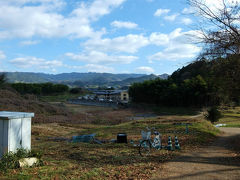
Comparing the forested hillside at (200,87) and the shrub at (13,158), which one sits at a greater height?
the forested hillside at (200,87)

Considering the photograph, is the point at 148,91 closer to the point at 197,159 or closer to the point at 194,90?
the point at 194,90

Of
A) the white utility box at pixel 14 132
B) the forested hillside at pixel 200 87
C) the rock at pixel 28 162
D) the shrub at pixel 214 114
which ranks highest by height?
the forested hillside at pixel 200 87

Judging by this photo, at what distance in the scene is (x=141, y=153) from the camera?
806 centimetres

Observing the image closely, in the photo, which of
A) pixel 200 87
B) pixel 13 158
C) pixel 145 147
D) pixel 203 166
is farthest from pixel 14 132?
pixel 200 87

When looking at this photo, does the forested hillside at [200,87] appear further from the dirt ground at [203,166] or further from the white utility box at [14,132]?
the white utility box at [14,132]

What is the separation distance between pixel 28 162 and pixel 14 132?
923mm

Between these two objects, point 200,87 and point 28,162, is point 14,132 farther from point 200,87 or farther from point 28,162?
point 200,87

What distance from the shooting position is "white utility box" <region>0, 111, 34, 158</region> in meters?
6.00

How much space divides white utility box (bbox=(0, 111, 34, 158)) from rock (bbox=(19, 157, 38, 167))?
21.0 inches

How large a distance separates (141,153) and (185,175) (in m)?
2.37

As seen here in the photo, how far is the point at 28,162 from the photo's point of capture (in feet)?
19.6

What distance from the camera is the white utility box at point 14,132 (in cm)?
600

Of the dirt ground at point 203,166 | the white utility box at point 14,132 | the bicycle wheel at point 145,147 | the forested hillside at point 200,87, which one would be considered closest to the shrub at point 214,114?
the forested hillside at point 200,87

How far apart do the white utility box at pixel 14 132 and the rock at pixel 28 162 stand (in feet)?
1.75
